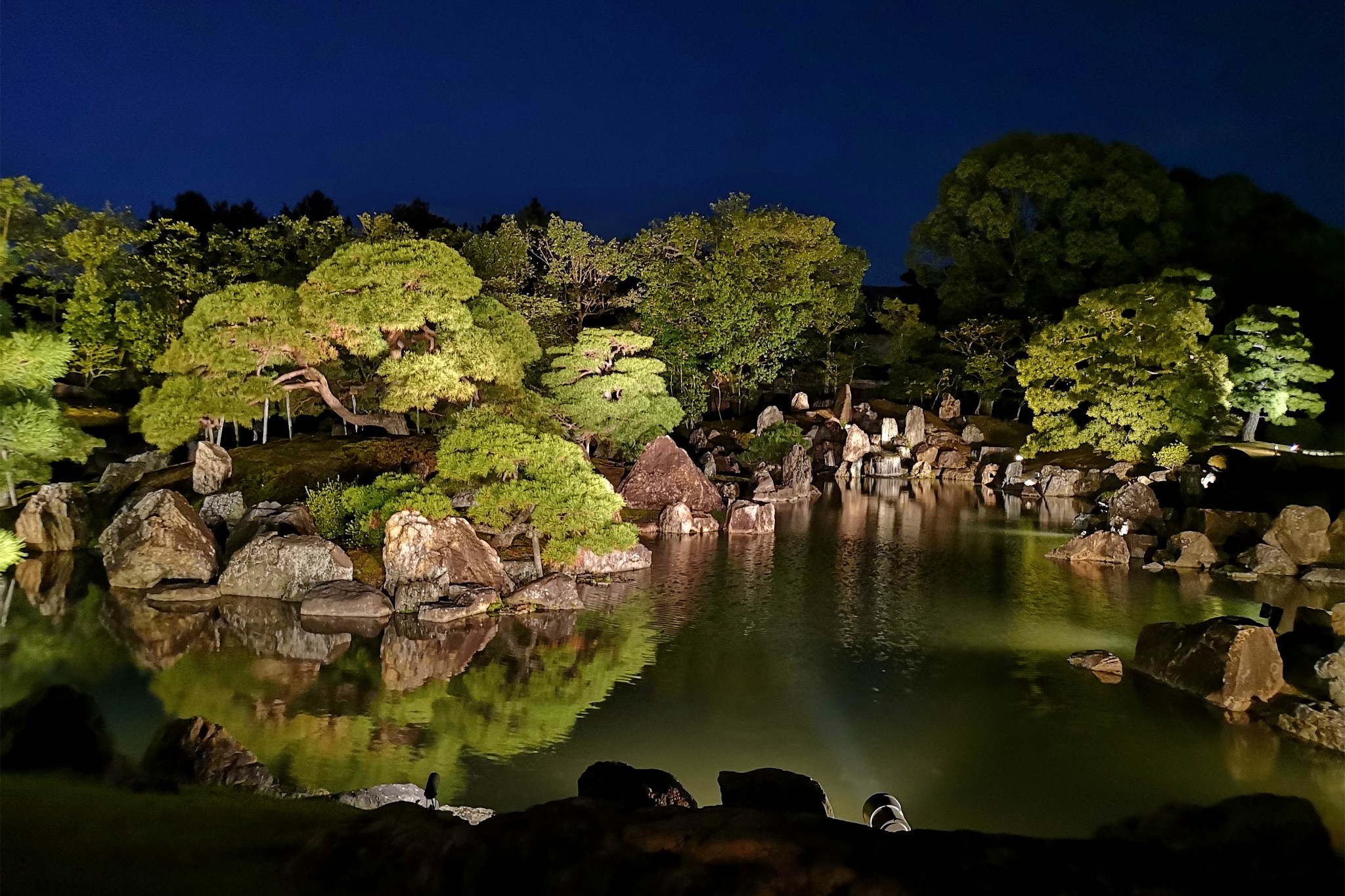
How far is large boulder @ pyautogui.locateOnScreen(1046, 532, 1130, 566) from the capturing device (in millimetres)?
20922

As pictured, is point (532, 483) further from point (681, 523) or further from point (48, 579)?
point (48, 579)

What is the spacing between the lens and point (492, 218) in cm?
5150

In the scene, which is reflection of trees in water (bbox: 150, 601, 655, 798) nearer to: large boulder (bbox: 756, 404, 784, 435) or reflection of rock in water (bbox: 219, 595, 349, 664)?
reflection of rock in water (bbox: 219, 595, 349, 664)

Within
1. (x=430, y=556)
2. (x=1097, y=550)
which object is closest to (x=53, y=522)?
(x=430, y=556)

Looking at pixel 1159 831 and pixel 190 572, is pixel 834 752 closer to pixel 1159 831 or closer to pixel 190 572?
pixel 1159 831

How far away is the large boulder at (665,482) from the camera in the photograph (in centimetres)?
2672

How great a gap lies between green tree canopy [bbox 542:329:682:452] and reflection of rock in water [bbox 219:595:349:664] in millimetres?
12315

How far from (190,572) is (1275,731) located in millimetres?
17820

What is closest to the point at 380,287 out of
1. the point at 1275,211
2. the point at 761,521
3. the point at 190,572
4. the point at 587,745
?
the point at 190,572

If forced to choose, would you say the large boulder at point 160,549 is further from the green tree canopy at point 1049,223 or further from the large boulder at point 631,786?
the green tree canopy at point 1049,223

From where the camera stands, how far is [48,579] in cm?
1772

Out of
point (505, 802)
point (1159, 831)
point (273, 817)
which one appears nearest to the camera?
point (273, 817)

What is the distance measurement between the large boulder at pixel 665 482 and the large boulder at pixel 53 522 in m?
13.9

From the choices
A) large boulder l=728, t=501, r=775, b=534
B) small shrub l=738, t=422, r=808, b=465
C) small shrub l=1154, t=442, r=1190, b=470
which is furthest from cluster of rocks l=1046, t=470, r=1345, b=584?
small shrub l=738, t=422, r=808, b=465
